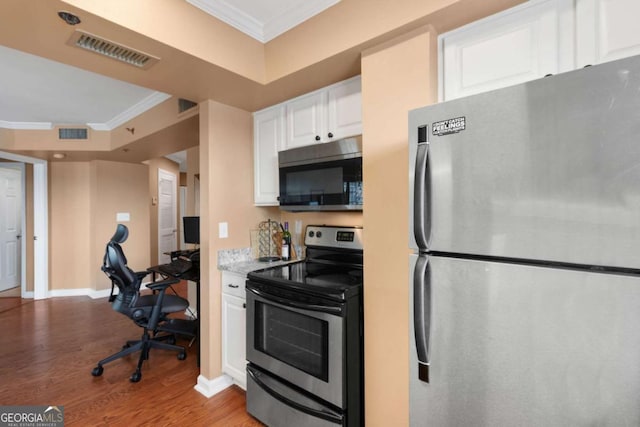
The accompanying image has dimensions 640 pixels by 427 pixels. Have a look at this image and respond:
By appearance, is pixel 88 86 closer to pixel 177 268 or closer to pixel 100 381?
pixel 177 268

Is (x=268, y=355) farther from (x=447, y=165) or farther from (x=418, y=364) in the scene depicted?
(x=447, y=165)

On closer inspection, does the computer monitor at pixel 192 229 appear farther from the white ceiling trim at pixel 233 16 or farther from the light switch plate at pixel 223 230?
the white ceiling trim at pixel 233 16

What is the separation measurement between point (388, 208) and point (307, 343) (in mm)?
889

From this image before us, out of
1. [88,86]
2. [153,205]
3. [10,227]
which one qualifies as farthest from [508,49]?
[10,227]

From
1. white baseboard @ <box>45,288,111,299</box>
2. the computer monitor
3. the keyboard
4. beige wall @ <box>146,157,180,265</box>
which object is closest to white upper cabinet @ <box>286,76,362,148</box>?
the keyboard

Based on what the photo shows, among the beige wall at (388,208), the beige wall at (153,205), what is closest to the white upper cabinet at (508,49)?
the beige wall at (388,208)

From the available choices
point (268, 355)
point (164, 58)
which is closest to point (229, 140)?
point (164, 58)

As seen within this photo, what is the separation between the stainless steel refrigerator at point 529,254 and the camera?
30.4 inches

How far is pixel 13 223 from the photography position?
517 centimetres

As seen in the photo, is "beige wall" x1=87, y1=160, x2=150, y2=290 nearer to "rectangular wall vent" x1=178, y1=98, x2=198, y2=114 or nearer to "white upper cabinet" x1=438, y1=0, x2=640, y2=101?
"rectangular wall vent" x1=178, y1=98, x2=198, y2=114

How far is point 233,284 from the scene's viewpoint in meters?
2.21

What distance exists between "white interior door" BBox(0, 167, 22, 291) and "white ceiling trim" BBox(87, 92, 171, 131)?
7.81 feet

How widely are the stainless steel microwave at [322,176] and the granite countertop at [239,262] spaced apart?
20.2 inches

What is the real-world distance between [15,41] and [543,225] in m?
2.44
